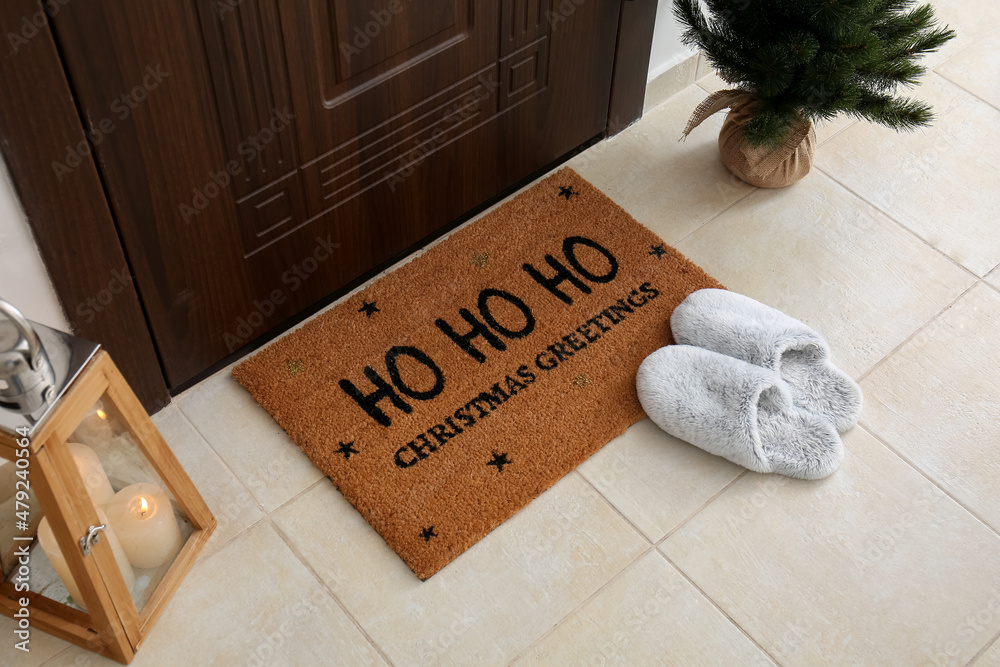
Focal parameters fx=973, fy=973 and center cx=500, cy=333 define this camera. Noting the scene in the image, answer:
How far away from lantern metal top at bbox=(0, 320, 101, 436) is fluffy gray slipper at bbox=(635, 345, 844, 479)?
36.5 inches

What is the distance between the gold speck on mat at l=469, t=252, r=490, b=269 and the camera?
6.24 feet

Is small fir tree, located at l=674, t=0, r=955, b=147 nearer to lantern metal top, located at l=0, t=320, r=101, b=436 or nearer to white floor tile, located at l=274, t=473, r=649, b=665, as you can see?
white floor tile, located at l=274, t=473, r=649, b=665

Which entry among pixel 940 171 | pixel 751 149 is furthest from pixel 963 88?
pixel 751 149

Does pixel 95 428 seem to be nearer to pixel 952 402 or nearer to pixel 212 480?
pixel 212 480

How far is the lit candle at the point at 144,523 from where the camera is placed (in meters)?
1.36

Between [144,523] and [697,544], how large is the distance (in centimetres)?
84

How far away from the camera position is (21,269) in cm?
133

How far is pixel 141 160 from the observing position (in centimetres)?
136

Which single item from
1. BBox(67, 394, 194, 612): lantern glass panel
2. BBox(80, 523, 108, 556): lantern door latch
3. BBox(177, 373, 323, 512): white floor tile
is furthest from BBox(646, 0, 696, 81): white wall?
BBox(80, 523, 108, 556): lantern door latch

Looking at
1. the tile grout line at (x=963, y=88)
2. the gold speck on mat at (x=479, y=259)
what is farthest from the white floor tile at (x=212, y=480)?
the tile grout line at (x=963, y=88)

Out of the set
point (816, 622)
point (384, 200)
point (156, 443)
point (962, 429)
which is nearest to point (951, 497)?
point (962, 429)

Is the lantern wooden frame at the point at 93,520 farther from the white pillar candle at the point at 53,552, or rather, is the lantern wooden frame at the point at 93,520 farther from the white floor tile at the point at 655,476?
A: the white floor tile at the point at 655,476

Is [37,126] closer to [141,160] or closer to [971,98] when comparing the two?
[141,160]

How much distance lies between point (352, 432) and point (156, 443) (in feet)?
1.26
